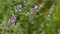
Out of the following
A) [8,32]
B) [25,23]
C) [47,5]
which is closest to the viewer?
[8,32]

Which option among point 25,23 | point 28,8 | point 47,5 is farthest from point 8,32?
point 47,5

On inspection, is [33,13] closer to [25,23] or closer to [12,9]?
[25,23]

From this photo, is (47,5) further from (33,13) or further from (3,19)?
(3,19)

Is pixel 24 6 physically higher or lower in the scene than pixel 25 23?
higher

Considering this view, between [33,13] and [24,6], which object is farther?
[24,6]

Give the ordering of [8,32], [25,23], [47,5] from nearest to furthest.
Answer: [8,32] → [25,23] → [47,5]

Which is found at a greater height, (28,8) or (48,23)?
(28,8)

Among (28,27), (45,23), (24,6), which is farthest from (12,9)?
(45,23)

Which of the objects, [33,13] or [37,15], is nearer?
[33,13]

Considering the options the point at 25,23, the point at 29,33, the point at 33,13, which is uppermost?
the point at 33,13
